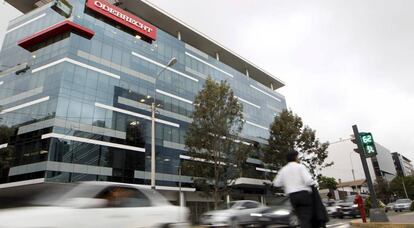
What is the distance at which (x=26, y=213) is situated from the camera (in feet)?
15.0

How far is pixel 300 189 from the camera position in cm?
539

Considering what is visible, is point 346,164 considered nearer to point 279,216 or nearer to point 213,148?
point 213,148

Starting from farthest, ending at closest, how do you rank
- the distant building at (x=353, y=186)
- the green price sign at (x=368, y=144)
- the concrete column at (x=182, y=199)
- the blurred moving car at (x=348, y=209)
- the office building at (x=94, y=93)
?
the distant building at (x=353, y=186) < the concrete column at (x=182, y=199) < the office building at (x=94, y=93) < the blurred moving car at (x=348, y=209) < the green price sign at (x=368, y=144)

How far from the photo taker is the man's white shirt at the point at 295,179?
17.7 feet

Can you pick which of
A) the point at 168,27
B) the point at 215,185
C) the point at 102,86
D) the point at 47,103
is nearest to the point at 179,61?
the point at 168,27

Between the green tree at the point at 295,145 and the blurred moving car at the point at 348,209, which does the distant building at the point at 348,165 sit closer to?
the green tree at the point at 295,145

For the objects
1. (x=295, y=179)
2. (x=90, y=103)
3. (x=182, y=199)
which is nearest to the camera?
(x=295, y=179)


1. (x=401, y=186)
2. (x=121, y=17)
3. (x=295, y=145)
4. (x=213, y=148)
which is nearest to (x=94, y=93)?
(x=121, y=17)

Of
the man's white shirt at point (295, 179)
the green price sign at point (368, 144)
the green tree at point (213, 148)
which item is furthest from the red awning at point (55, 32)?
the man's white shirt at point (295, 179)

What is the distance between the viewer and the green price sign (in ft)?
39.5

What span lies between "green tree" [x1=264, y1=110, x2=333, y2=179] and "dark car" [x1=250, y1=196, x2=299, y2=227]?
22754 mm

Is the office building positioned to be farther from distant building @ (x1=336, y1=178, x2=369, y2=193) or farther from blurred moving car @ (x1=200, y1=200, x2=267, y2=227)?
distant building @ (x1=336, y1=178, x2=369, y2=193)

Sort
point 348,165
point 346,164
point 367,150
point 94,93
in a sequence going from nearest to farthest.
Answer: point 367,150
point 94,93
point 348,165
point 346,164

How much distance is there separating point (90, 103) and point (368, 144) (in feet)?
86.9
